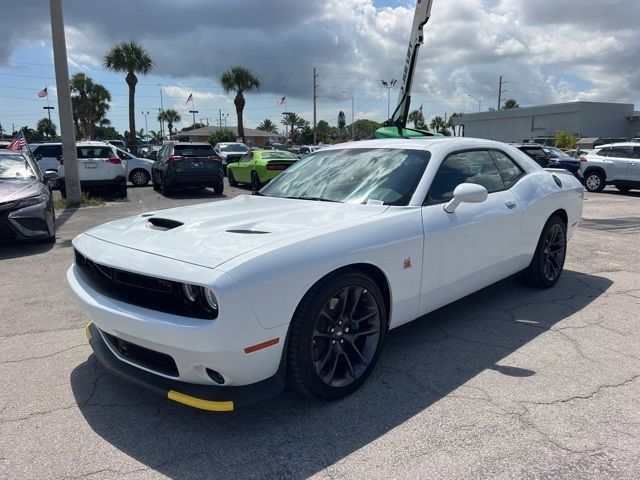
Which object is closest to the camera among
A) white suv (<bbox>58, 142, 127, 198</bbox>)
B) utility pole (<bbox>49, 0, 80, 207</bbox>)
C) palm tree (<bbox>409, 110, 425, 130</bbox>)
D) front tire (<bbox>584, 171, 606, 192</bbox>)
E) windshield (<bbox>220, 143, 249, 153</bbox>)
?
utility pole (<bbox>49, 0, 80, 207</bbox>)

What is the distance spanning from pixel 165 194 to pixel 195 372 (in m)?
12.6

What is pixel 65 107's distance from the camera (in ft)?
41.2

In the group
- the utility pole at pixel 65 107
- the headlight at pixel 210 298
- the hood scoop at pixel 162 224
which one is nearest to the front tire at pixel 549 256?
the hood scoop at pixel 162 224

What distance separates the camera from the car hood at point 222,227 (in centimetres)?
260

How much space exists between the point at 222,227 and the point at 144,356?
33.1 inches

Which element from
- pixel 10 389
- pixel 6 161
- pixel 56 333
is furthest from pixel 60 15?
pixel 10 389

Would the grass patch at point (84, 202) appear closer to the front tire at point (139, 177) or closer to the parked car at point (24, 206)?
the parked car at point (24, 206)

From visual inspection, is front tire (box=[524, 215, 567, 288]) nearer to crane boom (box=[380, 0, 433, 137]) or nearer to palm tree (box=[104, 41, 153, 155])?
crane boom (box=[380, 0, 433, 137])

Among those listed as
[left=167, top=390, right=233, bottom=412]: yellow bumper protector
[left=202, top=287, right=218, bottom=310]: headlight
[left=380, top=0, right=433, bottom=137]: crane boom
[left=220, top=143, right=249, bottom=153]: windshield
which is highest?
[left=380, top=0, right=433, bottom=137]: crane boom

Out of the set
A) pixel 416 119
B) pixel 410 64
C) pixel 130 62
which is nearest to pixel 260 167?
pixel 410 64

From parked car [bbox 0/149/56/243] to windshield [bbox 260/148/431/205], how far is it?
446cm

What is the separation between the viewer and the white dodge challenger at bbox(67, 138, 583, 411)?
243 cm

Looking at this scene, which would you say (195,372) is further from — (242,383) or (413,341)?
(413,341)

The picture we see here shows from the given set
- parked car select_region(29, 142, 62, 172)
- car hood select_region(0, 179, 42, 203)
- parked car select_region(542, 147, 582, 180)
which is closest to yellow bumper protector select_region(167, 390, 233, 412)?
car hood select_region(0, 179, 42, 203)
